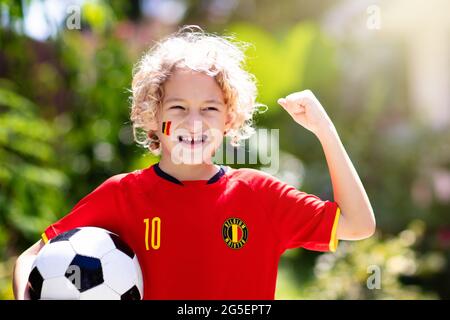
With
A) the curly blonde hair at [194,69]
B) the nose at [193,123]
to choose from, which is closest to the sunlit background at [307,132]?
the curly blonde hair at [194,69]

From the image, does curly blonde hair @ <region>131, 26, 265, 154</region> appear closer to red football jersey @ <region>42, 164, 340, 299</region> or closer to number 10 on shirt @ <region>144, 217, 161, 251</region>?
red football jersey @ <region>42, 164, 340, 299</region>

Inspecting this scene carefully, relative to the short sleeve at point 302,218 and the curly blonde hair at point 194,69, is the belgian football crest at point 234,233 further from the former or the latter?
the curly blonde hair at point 194,69

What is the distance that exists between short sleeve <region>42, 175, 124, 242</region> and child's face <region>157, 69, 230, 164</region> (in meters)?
0.21

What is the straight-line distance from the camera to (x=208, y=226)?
198 cm

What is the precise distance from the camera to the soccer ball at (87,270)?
189 centimetres

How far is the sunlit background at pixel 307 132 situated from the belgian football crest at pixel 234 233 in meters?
2.14

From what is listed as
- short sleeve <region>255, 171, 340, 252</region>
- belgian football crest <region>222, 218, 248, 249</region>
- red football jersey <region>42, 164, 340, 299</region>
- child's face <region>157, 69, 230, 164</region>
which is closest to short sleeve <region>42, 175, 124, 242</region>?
red football jersey <region>42, 164, 340, 299</region>

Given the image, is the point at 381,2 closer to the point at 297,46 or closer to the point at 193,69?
Answer: the point at 297,46

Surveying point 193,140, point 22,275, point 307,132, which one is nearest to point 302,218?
point 193,140

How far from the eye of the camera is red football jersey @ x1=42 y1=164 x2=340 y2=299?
1.95m

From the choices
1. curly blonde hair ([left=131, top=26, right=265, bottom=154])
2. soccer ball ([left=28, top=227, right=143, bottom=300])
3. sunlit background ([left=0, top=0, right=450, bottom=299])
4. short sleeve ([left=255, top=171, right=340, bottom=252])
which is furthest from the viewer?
sunlit background ([left=0, top=0, right=450, bottom=299])

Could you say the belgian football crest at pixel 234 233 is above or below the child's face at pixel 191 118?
below

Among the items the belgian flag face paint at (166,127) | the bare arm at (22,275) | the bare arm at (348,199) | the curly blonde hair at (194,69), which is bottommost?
the bare arm at (22,275)

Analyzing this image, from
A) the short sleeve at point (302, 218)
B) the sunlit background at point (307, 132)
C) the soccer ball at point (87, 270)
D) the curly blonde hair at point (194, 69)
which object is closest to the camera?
the soccer ball at point (87, 270)
